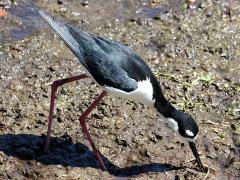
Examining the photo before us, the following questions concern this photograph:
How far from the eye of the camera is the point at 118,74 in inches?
205

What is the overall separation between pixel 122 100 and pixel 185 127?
1.08m

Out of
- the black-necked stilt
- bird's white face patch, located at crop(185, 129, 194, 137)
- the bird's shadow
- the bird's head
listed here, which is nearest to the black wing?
the black-necked stilt

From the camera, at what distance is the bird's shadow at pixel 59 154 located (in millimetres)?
5422

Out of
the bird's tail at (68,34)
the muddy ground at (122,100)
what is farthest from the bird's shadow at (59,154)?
the bird's tail at (68,34)

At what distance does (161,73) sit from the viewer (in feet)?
21.7

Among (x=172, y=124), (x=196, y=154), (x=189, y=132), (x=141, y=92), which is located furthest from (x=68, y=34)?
(x=196, y=154)

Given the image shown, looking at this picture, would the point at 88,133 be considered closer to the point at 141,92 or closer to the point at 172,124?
the point at 141,92

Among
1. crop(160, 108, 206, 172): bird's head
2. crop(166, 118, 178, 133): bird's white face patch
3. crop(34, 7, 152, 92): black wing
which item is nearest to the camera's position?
crop(34, 7, 152, 92): black wing

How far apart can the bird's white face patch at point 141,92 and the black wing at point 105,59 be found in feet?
0.13

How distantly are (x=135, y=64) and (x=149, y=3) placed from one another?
2663 millimetres

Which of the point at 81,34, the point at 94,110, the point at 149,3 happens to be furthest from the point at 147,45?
the point at 81,34

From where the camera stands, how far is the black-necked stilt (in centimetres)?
521

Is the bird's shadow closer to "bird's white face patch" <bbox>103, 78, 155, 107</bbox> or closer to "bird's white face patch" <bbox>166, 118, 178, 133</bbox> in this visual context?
"bird's white face patch" <bbox>166, 118, 178, 133</bbox>

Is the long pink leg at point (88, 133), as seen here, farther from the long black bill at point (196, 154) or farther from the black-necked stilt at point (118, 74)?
the long black bill at point (196, 154)
